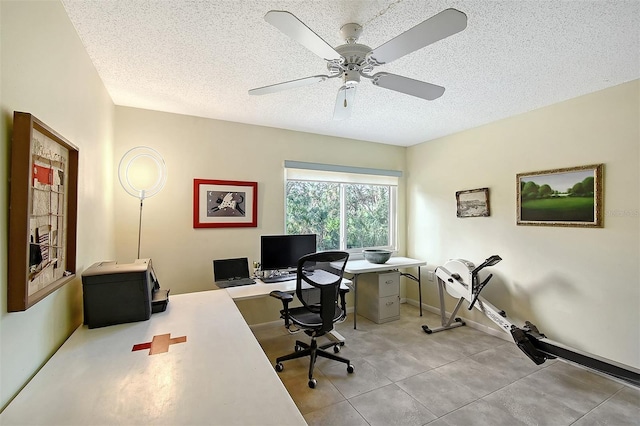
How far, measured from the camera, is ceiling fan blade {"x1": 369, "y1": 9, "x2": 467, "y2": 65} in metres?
1.11

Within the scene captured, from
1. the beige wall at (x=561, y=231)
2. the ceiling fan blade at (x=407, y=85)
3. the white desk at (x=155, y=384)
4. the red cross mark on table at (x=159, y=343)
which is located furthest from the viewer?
the beige wall at (x=561, y=231)

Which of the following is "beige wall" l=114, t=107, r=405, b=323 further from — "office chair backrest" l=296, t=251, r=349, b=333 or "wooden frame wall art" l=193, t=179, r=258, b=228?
"office chair backrest" l=296, t=251, r=349, b=333

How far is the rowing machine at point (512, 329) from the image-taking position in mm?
1803

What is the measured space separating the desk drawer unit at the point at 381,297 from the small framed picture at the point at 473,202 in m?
1.12

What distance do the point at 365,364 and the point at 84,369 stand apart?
Answer: 2.05 meters

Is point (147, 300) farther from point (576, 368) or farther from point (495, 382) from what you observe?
point (576, 368)

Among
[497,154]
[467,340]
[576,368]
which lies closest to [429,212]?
[497,154]

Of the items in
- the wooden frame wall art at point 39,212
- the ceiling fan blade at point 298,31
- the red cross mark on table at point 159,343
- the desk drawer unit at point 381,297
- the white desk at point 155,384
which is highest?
the ceiling fan blade at point 298,31

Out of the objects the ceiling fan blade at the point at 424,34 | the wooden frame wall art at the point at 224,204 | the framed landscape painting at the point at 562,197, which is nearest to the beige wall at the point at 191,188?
the wooden frame wall art at the point at 224,204

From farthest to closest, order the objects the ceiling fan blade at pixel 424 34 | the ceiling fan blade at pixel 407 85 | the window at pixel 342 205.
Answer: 1. the window at pixel 342 205
2. the ceiling fan blade at pixel 407 85
3. the ceiling fan blade at pixel 424 34

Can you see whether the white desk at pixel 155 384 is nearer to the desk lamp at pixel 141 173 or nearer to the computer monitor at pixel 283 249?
the desk lamp at pixel 141 173

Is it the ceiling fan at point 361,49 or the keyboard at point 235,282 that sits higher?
the ceiling fan at point 361,49

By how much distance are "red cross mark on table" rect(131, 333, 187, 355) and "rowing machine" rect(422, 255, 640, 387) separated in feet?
8.01

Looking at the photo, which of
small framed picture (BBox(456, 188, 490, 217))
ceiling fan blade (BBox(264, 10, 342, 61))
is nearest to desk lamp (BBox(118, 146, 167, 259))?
ceiling fan blade (BBox(264, 10, 342, 61))
